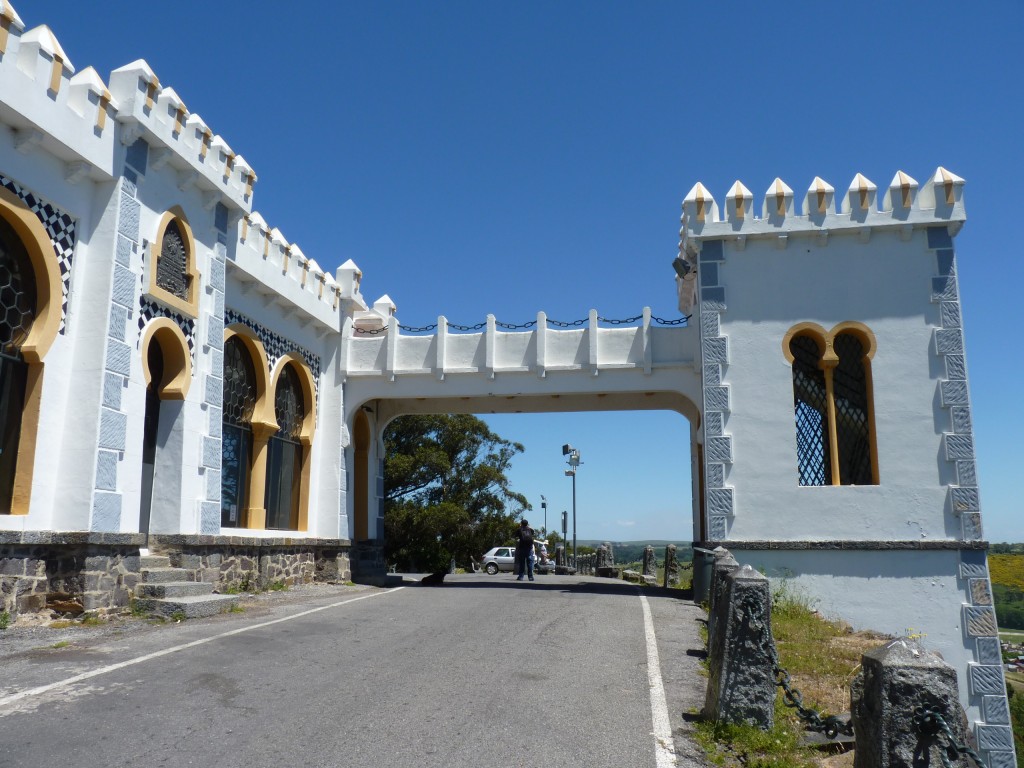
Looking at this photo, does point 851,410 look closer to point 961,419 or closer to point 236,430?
point 961,419

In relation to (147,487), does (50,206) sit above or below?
above

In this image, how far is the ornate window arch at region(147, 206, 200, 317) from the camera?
11.7m

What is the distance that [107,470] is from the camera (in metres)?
10.3

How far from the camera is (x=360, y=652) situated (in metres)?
8.27

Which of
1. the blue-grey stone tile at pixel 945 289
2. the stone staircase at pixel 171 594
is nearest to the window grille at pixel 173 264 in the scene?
the stone staircase at pixel 171 594

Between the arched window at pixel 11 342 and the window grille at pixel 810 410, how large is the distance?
1205 centimetres

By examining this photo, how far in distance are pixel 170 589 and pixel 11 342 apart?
11.7 feet

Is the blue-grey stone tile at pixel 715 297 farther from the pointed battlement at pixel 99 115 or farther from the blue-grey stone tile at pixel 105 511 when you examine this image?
the blue-grey stone tile at pixel 105 511

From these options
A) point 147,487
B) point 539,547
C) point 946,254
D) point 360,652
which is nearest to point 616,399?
point 946,254

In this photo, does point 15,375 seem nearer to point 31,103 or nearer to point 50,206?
point 50,206

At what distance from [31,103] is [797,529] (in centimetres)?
1285

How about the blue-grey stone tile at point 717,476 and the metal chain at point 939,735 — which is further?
the blue-grey stone tile at point 717,476

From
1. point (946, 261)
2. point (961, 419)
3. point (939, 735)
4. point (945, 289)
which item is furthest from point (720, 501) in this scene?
point (939, 735)

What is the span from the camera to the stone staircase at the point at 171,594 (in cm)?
1039
